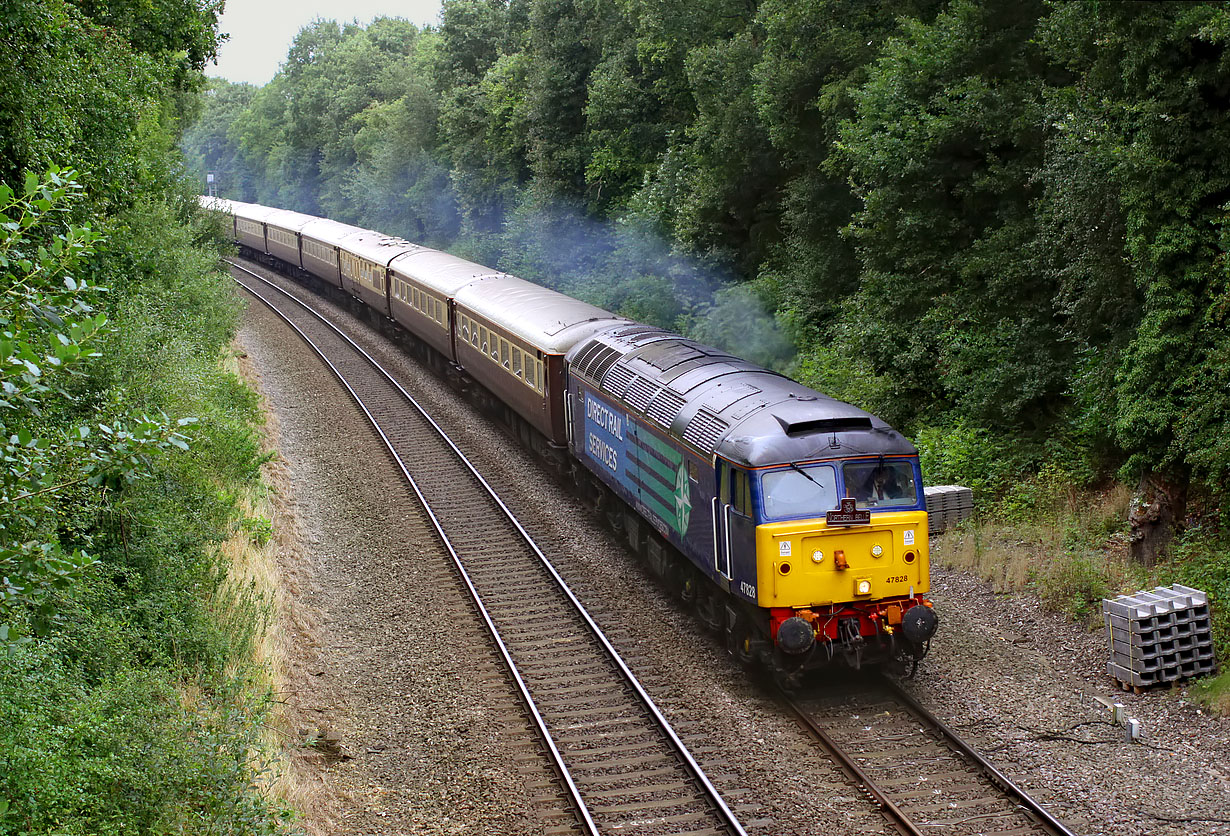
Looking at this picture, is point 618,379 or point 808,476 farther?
point 618,379

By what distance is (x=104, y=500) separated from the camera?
10.6m

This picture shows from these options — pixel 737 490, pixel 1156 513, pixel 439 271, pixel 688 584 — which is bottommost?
pixel 688 584

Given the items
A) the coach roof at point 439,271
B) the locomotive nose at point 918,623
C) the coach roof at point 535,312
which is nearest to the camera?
the locomotive nose at point 918,623

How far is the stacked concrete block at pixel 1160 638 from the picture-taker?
10586mm

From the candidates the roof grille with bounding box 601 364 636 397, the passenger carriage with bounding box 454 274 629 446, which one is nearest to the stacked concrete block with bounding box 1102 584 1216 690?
the roof grille with bounding box 601 364 636 397

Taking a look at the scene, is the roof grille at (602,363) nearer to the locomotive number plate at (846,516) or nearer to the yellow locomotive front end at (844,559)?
the yellow locomotive front end at (844,559)

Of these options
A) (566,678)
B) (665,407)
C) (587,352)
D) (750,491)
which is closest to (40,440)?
(750,491)

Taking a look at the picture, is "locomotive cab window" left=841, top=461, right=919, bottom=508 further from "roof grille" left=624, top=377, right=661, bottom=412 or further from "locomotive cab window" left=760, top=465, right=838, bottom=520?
"roof grille" left=624, top=377, right=661, bottom=412

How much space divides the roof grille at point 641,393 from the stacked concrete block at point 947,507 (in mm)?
4999

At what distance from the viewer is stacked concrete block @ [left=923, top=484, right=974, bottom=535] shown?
16.1 meters

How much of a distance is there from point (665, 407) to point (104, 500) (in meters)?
6.52

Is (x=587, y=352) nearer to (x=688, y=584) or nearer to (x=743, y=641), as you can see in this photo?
(x=688, y=584)

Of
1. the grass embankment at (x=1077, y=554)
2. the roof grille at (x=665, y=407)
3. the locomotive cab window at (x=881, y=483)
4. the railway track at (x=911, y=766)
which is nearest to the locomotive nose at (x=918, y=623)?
the railway track at (x=911, y=766)

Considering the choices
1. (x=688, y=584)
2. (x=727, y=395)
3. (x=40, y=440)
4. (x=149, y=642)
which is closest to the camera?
(x=40, y=440)
